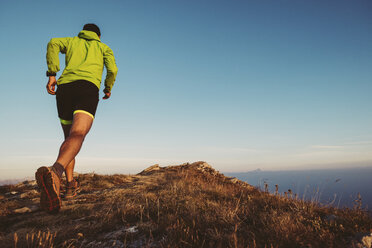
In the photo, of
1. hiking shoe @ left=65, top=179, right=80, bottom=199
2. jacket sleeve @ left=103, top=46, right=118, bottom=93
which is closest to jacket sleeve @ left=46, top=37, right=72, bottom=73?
jacket sleeve @ left=103, top=46, right=118, bottom=93

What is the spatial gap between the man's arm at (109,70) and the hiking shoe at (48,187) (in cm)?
198

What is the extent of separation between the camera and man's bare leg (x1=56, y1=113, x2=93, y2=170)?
2378 millimetres

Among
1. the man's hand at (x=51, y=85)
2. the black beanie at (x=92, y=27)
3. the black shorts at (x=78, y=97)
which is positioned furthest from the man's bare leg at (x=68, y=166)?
the black beanie at (x=92, y=27)

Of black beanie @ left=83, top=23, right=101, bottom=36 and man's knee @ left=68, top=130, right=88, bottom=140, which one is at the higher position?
black beanie @ left=83, top=23, right=101, bottom=36

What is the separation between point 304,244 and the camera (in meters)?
1.56

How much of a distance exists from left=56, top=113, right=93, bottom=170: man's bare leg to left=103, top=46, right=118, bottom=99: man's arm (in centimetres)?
102

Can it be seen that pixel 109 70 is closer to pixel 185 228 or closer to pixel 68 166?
pixel 68 166

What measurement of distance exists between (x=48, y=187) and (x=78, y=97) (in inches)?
56.9

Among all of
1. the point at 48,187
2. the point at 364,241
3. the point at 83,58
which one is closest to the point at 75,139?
the point at 48,187

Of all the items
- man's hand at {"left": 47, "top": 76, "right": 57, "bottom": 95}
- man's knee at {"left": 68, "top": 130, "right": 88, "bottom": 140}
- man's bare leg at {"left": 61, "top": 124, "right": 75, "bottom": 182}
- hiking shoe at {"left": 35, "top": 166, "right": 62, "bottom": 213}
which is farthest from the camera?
man's bare leg at {"left": 61, "top": 124, "right": 75, "bottom": 182}

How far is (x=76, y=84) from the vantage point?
9.65 ft

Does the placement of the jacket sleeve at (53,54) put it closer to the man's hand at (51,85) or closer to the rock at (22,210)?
the man's hand at (51,85)

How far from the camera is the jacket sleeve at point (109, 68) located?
3.59 metres

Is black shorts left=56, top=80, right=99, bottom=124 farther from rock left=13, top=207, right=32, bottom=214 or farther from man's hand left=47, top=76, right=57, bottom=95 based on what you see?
rock left=13, top=207, right=32, bottom=214
